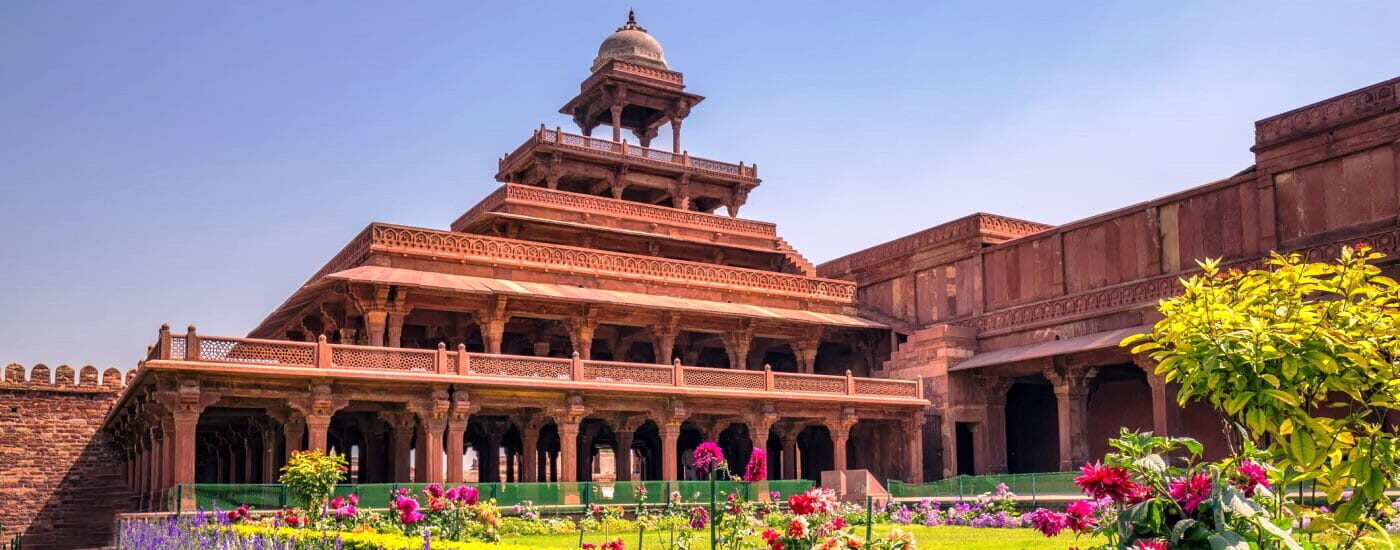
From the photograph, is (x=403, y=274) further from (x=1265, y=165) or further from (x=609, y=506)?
(x=1265, y=165)

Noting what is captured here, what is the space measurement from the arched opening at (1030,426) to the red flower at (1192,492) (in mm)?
29687

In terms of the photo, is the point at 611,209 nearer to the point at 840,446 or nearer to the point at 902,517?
the point at 840,446

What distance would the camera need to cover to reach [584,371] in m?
29.2

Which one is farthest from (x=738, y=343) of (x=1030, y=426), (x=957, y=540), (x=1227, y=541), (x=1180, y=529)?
(x=1227, y=541)

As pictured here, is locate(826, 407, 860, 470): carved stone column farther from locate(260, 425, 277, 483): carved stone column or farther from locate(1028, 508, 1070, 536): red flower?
locate(1028, 508, 1070, 536): red flower

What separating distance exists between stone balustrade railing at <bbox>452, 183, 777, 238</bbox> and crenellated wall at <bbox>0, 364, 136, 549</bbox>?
512 inches

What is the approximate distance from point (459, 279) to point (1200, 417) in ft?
58.2

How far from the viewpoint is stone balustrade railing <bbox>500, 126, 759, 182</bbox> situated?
4000cm

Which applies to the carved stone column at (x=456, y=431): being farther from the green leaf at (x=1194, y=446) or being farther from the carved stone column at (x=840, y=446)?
the green leaf at (x=1194, y=446)

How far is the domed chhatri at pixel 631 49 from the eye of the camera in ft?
142

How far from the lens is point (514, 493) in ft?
81.8

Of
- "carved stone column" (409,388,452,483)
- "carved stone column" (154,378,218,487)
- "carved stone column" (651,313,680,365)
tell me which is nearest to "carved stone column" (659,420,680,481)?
"carved stone column" (651,313,680,365)

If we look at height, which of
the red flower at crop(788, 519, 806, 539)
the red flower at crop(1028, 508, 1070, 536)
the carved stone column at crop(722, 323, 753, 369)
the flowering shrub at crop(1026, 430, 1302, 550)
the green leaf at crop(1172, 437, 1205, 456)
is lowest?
the red flower at crop(788, 519, 806, 539)

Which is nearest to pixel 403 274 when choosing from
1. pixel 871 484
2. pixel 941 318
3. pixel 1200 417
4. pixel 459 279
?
pixel 459 279
